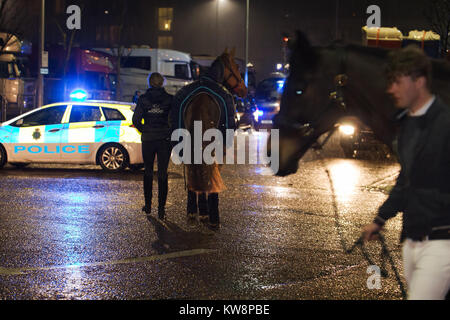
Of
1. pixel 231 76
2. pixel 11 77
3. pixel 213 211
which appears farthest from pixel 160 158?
pixel 11 77

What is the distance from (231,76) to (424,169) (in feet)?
Answer: 18.2

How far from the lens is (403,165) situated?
3.41 metres

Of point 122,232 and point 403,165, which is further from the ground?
point 403,165

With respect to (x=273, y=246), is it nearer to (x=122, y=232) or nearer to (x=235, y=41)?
(x=122, y=232)

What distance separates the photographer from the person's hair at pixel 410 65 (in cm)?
317

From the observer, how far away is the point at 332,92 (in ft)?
13.8

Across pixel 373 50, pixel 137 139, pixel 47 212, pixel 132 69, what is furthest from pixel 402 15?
pixel 373 50

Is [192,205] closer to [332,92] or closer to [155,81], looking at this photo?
[155,81]

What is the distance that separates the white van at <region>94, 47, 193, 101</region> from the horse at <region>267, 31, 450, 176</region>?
101 ft

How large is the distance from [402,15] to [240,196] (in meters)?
50.9

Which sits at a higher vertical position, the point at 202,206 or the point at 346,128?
the point at 346,128

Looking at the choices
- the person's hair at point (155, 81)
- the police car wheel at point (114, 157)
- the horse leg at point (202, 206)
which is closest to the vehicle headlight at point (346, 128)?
the horse leg at point (202, 206)

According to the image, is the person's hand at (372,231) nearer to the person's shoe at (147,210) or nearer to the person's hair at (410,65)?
the person's hair at (410,65)

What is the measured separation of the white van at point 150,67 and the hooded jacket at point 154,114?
85.1 ft
